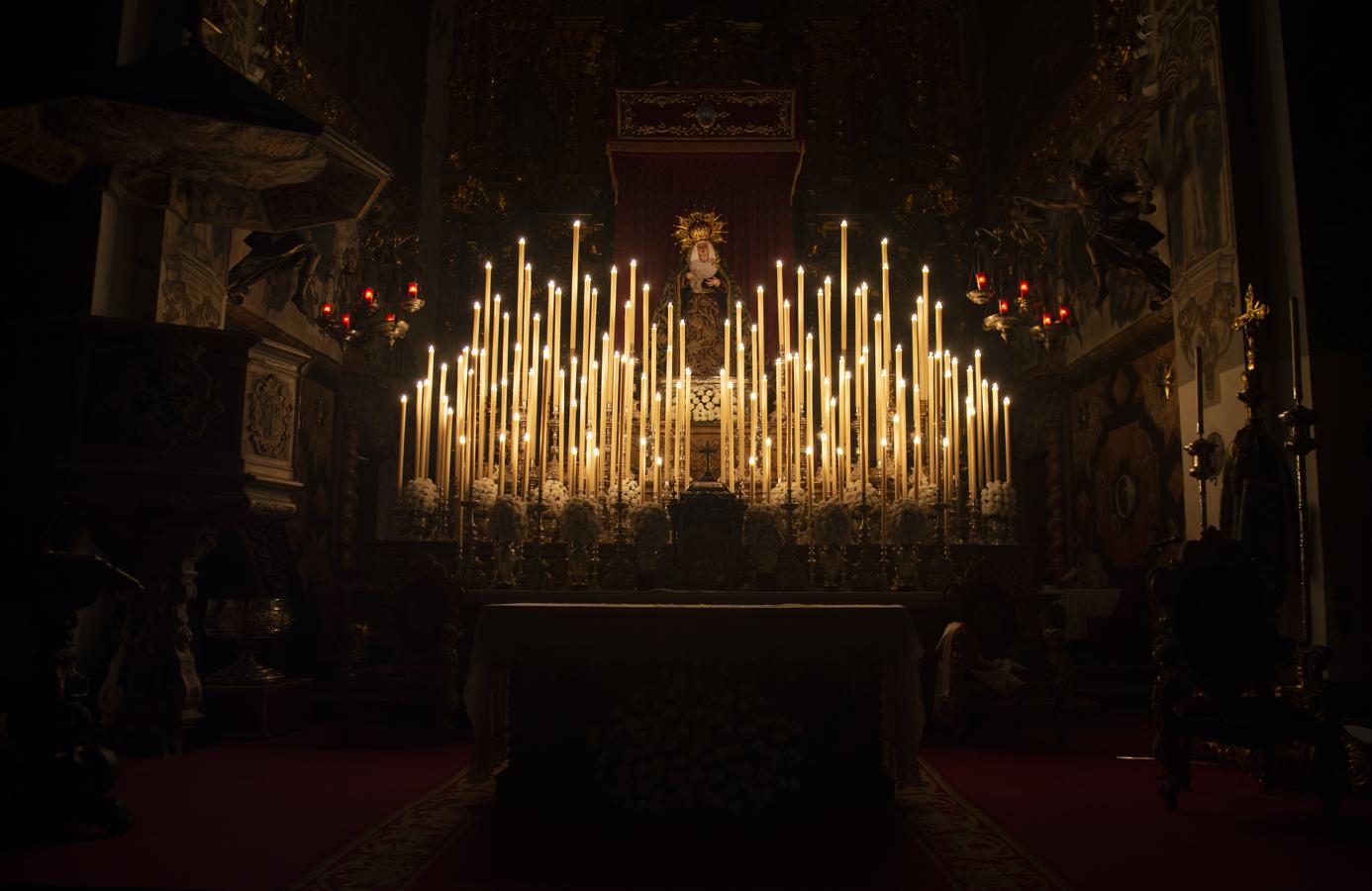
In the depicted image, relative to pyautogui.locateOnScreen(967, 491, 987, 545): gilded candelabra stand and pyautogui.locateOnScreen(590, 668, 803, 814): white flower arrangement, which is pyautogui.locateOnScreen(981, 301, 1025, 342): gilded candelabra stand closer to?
pyautogui.locateOnScreen(967, 491, 987, 545): gilded candelabra stand

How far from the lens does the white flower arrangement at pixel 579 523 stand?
624cm

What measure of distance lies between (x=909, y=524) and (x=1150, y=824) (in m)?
2.38

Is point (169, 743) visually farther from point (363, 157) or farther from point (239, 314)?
point (239, 314)

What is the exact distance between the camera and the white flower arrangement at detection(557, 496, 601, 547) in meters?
6.24

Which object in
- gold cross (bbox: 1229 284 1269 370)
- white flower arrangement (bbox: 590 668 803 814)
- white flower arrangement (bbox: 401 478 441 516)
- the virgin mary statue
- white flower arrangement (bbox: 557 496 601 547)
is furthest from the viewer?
the virgin mary statue

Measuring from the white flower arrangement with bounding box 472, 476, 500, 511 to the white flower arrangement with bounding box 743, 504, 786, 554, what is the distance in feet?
5.52

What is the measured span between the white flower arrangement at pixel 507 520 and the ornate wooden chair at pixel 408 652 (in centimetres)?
53

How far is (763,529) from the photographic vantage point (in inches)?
248

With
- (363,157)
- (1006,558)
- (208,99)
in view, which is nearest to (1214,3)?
(1006,558)

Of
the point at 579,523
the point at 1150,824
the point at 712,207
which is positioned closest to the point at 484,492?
the point at 579,523

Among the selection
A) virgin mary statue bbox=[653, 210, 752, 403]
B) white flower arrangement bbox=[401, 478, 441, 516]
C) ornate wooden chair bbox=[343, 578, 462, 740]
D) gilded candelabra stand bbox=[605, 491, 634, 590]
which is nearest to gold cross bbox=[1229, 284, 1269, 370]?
gilded candelabra stand bbox=[605, 491, 634, 590]

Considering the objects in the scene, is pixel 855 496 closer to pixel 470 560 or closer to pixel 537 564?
pixel 537 564

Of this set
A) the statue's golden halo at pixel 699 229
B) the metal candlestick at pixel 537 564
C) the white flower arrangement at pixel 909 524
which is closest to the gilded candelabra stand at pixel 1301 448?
the white flower arrangement at pixel 909 524

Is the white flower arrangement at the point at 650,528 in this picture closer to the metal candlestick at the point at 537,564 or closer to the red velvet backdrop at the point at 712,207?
the metal candlestick at the point at 537,564
